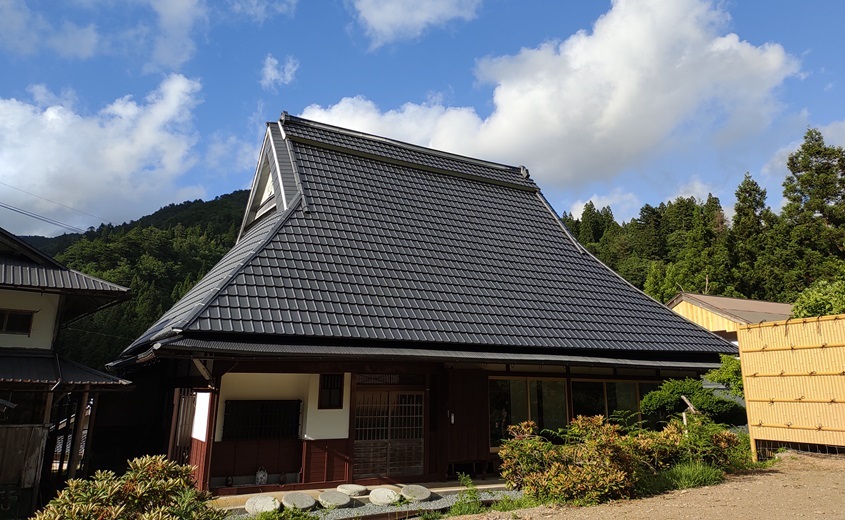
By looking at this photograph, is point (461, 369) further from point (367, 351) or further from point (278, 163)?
point (278, 163)

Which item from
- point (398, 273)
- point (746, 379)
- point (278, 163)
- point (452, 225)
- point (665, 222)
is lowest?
point (746, 379)

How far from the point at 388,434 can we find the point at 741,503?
5.19 metres

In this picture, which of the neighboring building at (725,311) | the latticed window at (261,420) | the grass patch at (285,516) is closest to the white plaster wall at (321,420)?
the latticed window at (261,420)

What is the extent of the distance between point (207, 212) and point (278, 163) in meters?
44.7

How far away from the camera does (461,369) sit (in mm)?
9906

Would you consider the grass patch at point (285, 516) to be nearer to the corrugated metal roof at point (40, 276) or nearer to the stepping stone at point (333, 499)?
the stepping stone at point (333, 499)

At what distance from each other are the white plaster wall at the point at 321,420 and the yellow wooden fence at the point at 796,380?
24.8 feet

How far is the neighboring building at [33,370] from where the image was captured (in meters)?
7.87

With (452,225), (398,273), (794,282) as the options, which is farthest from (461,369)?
(794,282)

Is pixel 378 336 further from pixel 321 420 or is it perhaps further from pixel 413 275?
pixel 413 275

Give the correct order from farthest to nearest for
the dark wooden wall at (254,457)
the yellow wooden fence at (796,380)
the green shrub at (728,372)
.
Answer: the green shrub at (728,372) → the yellow wooden fence at (796,380) → the dark wooden wall at (254,457)

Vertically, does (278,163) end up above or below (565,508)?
above

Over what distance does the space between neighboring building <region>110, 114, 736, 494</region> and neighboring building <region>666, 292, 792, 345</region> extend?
1043cm

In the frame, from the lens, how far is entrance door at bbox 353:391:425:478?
29.4ft
